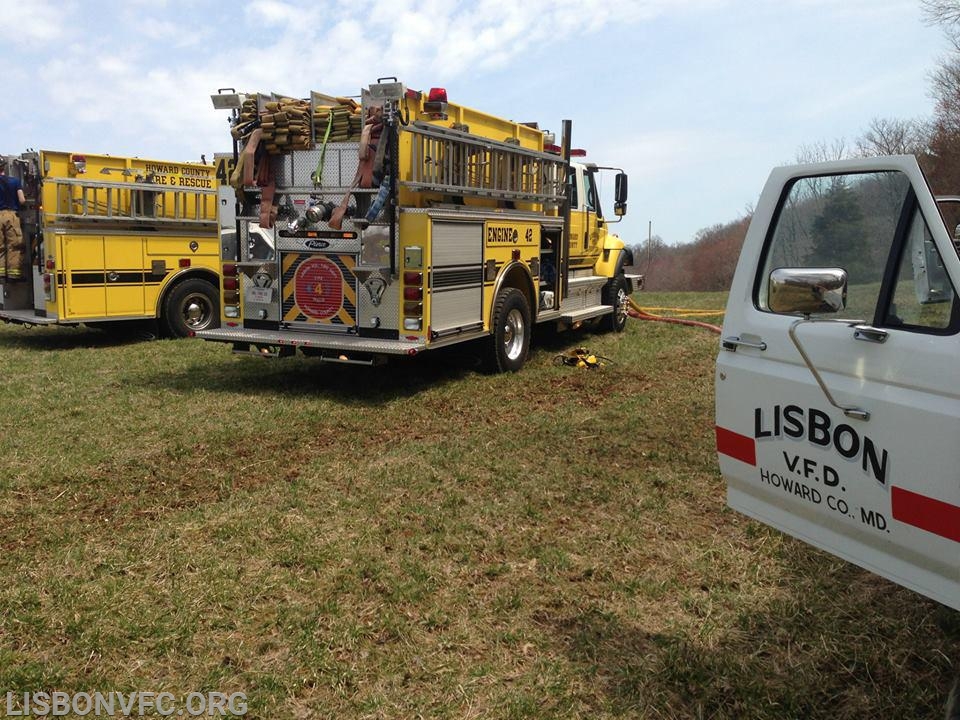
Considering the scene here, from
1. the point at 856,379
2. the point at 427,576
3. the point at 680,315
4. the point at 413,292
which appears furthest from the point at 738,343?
the point at 680,315

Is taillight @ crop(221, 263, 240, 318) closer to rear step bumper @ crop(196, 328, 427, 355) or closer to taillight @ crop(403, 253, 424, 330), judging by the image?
rear step bumper @ crop(196, 328, 427, 355)

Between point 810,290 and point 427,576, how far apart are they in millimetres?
2344

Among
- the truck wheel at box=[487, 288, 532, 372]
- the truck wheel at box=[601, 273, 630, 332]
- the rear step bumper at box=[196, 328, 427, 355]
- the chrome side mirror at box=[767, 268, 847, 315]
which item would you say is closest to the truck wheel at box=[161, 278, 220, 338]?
the rear step bumper at box=[196, 328, 427, 355]

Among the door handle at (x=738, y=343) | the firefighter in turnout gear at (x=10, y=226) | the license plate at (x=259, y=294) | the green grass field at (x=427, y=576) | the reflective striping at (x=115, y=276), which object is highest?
the firefighter in turnout gear at (x=10, y=226)

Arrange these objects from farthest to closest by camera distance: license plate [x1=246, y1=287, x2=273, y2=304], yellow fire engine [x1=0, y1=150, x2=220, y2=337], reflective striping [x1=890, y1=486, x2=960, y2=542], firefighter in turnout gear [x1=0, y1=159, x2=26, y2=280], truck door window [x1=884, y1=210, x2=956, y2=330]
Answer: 1. firefighter in turnout gear [x1=0, y1=159, x2=26, y2=280]
2. yellow fire engine [x1=0, y1=150, x2=220, y2=337]
3. license plate [x1=246, y1=287, x2=273, y2=304]
4. truck door window [x1=884, y1=210, x2=956, y2=330]
5. reflective striping [x1=890, y1=486, x2=960, y2=542]

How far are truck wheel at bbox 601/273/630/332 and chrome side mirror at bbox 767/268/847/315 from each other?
9.94 metres

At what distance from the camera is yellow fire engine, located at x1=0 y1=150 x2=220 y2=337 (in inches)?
420

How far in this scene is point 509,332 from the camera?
30.6ft

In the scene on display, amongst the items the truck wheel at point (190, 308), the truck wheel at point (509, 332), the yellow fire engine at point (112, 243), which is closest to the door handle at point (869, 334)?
the truck wheel at point (509, 332)

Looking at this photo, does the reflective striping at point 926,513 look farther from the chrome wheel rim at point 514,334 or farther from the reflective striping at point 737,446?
the chrome wheel rim at point 514,334

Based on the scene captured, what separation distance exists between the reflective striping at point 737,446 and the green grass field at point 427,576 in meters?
0.84

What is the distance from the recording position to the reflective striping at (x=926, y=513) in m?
2.32

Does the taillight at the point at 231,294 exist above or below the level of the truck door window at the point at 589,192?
below

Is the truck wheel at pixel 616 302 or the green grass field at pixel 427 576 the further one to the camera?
the truck wheel at pixel 616 302
